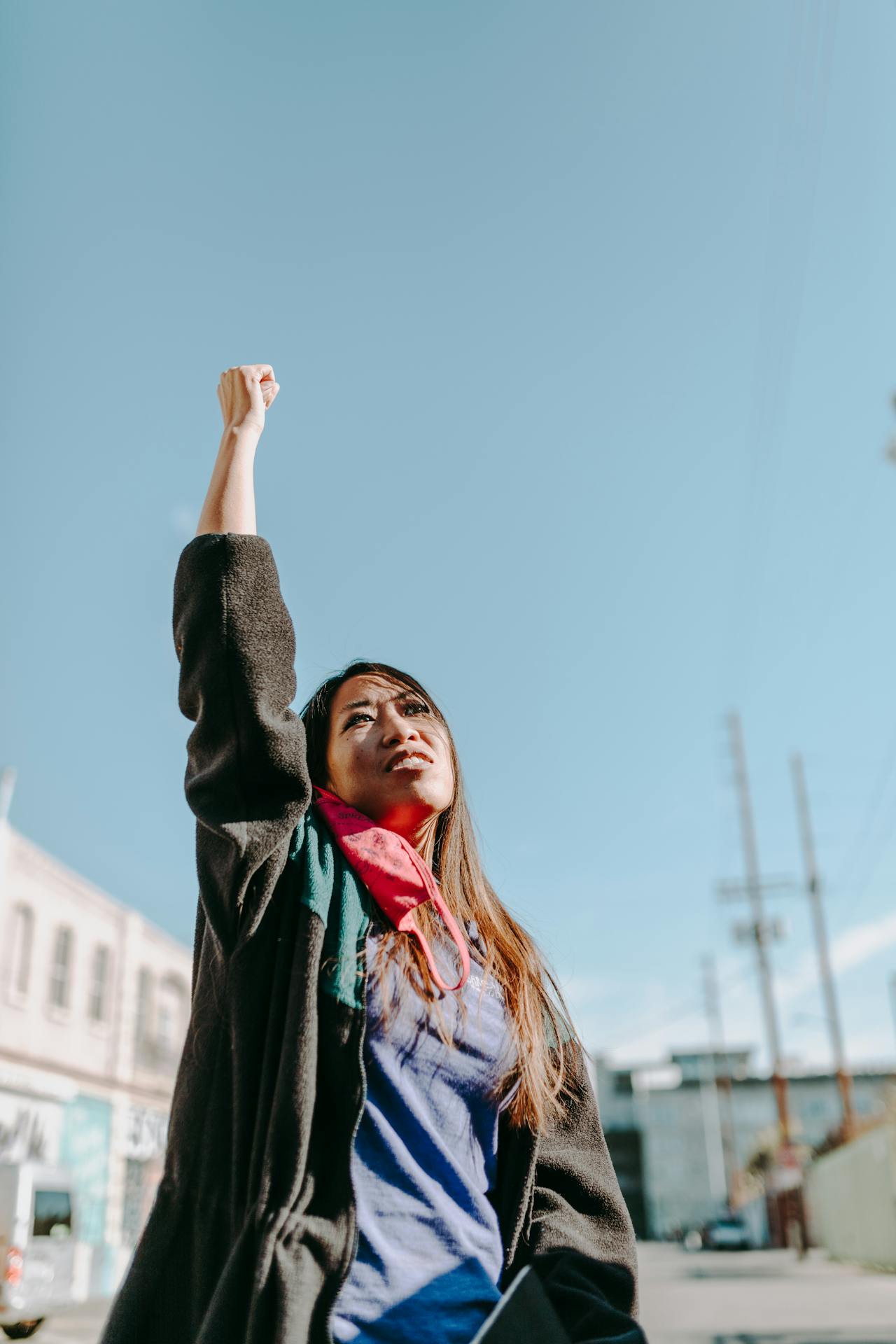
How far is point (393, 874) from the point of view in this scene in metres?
1.70

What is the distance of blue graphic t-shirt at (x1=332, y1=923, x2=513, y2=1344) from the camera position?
1.39 m

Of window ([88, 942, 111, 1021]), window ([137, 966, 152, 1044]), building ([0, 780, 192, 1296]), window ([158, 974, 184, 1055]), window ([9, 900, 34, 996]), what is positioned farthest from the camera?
window ([158, 974, 184, 1055])

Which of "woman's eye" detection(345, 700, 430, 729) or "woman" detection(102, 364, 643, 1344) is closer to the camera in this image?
"woman" detection(102, 364, 643, 1344)

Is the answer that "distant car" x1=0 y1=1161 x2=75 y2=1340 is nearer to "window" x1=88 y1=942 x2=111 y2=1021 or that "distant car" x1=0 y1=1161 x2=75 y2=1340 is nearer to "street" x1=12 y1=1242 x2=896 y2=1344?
"street" x1=12 y1=1242 x2=896 y2=1344

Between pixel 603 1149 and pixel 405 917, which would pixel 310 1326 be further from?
pixel 603 1149

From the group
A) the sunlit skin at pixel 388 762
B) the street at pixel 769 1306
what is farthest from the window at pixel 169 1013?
the sunlit skin at pixel 388 762

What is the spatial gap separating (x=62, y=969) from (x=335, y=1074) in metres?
25.2

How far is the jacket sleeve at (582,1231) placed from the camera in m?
1.49

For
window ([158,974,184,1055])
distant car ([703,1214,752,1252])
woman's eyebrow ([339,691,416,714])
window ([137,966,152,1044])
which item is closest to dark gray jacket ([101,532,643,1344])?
woman's eyebrow ([339,691,416,714])

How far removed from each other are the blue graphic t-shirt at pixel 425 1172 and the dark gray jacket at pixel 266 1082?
0.05m

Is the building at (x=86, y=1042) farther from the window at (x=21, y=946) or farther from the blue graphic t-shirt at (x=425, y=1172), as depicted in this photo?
the blue graphic t-shirt at (x=425, y=1172)

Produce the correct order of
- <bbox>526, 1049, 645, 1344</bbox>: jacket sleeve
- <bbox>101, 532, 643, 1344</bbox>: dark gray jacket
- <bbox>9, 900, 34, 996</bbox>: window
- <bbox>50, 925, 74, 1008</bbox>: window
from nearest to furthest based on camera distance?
<bbox>101, 532, 643, 1344</bbox>: dark gray jacket → <bbox>526, 1049, 645, 1344</bbox>: jacket sleeve → <bbox>9, 900, 34, 996</bbox>: window → <bbox>50, 925, 74, 1008</bbox>: window

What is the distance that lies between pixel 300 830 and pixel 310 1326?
2.11 feet

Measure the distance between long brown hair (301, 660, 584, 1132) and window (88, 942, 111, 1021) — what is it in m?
25.8
